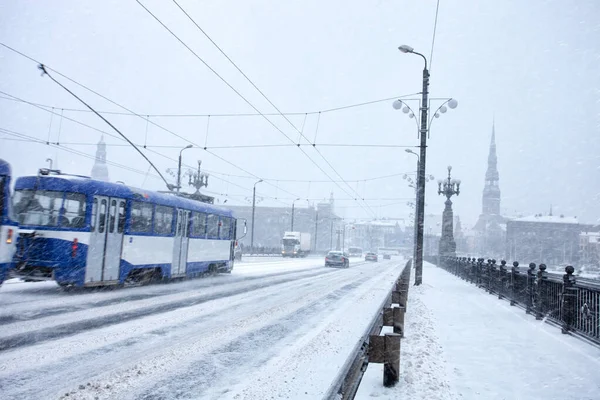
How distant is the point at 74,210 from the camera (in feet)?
39.6

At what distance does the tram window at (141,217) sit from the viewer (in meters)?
13.9

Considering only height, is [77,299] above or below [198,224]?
below

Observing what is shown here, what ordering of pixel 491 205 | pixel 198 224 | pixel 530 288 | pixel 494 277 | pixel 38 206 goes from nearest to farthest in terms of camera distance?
pixel 530 288
pixel 38 206
pixel 494 277
pixel 198 224
pixel 491 205

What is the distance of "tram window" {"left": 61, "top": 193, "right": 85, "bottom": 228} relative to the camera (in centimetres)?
1196

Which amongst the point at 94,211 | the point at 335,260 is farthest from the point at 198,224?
the point at 335,260

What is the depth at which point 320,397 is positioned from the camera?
4777 millimetres

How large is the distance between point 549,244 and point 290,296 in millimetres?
87362

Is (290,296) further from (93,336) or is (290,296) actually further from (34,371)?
(34,371)

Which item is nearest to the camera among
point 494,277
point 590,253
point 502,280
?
point 502,280

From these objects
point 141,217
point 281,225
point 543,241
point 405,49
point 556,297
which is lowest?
point 556,297

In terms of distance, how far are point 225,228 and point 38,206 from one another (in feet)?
33.1

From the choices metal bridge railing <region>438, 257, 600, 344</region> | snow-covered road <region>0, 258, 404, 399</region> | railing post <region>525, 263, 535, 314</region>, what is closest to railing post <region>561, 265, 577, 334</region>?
metal bridge railing <region>438, 257, 600, 344</region>

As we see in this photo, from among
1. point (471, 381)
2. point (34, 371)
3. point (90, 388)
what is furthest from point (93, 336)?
point (471, 381)

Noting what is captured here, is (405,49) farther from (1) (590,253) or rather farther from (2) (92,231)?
(1) (590,253)
